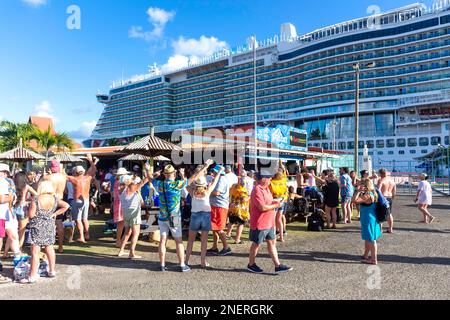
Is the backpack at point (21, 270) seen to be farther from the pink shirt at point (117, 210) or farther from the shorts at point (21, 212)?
the pink shirt at point (117, 210)

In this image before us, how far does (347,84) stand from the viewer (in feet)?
224

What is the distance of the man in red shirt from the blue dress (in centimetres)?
149

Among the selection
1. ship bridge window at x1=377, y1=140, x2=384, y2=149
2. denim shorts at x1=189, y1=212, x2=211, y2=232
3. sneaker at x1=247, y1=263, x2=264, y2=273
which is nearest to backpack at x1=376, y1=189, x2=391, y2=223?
sneaker at x1=247, y1=263, x2=264, y2=273

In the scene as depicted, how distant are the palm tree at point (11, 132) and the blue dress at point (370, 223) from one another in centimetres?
2596

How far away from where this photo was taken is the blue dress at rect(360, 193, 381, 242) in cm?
624

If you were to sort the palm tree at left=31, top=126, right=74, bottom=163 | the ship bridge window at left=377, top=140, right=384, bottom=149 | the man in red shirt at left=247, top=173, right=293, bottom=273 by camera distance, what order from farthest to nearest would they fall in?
the ship bridge window at left=377, top=140, right=384, bottom=149 → the palm tree at left=31, top=126, right=74, bottom=163 → the man in red shirt at left=247, top=173, right=293, bottom=273

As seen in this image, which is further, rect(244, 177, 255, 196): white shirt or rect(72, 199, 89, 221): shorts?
rect(244, 177, 255, 196): white shirt

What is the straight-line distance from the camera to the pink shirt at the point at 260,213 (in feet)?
18.7

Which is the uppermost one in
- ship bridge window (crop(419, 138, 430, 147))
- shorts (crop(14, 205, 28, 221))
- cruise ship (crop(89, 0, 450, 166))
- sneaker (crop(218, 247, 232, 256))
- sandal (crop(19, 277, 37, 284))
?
cruise ship (crop(89, 0, 450, 166))

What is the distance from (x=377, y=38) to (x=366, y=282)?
7021 cm

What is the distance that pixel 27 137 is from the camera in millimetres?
26516

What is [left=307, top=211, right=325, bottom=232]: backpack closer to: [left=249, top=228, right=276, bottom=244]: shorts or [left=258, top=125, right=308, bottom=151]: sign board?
[left=249, top=228, right=276, bottom=244]: shorts
